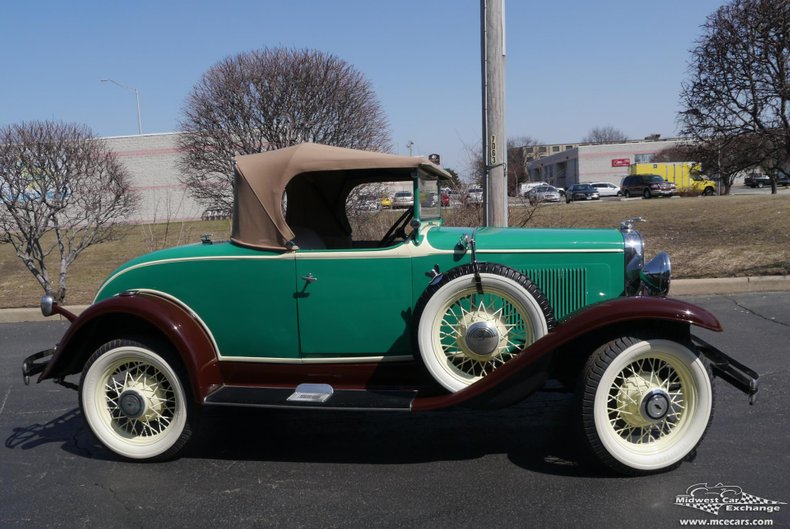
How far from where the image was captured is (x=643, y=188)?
37656 millimetres

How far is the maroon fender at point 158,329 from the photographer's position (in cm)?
366

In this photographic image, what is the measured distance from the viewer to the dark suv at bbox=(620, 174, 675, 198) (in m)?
36.6

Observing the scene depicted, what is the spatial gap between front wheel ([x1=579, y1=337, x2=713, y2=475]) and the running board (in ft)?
3.30

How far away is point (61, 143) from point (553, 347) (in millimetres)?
8277

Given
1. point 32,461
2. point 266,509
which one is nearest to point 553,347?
point 266,509

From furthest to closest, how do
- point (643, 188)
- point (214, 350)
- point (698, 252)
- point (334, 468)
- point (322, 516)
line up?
point (643, 188) < point (698, 252) < point (214, 350) < point (334, 468) < point (322, 516)

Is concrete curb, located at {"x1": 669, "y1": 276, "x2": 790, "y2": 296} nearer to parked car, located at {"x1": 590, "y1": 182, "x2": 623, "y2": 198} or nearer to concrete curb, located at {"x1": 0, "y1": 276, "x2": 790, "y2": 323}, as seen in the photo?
concrete curb, located at {"x1": 0, "y1": 276, "x2": 790, "y2": 323}

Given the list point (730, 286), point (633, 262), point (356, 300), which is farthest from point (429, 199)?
point (730, 286)

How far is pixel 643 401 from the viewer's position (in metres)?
3.23

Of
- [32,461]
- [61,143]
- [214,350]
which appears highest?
[61,143]

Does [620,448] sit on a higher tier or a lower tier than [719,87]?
lower

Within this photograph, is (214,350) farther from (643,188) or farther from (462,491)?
(643,188)

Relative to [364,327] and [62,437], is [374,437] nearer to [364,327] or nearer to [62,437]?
[364,327]

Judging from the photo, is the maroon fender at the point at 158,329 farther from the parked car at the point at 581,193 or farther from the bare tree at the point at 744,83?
the parked car at the point at 581,193
